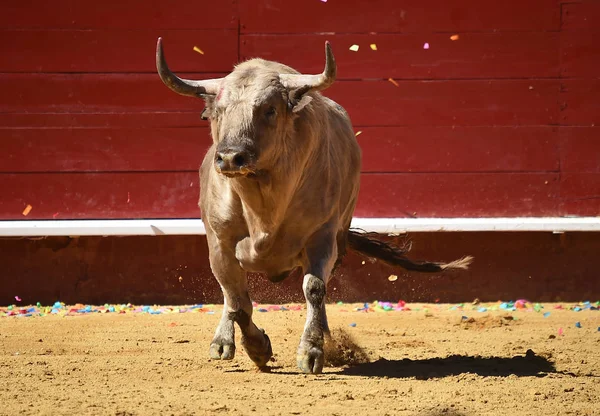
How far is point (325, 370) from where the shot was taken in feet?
14.9

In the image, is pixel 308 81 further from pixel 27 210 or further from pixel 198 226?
pixel 27 210

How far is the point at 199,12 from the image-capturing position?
7.20m

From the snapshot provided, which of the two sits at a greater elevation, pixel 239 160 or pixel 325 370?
pixel 239 160

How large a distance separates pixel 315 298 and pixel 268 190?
1.64ft

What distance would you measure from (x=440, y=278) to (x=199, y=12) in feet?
8.41

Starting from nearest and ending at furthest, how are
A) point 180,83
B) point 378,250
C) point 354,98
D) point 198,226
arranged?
point 180,83 < point 378,250 < point 198,226 < point 354,98

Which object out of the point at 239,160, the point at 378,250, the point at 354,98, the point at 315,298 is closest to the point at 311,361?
the point at 315,298

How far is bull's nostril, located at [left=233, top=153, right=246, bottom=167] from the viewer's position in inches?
154

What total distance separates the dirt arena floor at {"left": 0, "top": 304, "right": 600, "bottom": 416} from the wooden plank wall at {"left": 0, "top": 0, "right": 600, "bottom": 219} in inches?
39.4

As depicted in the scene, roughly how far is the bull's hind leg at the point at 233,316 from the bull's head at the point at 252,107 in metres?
0.58

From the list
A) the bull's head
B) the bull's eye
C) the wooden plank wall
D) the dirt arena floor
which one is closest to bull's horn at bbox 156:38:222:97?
the bull's head

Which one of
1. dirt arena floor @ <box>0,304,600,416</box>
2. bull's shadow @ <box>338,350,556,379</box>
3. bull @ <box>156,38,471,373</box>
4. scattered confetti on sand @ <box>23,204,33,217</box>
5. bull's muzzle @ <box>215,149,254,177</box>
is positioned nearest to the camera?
dirt arena floor @ <box>0,304,600,416</box>

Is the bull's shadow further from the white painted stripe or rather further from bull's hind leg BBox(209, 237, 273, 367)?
the white painted stripe

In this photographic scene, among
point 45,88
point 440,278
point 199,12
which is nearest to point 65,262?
point 45,88
